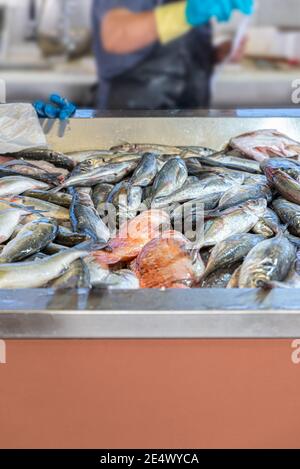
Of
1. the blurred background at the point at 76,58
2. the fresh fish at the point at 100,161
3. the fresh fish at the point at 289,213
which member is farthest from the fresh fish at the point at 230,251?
the blurred background at the point at 76,58

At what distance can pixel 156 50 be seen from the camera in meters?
4.41

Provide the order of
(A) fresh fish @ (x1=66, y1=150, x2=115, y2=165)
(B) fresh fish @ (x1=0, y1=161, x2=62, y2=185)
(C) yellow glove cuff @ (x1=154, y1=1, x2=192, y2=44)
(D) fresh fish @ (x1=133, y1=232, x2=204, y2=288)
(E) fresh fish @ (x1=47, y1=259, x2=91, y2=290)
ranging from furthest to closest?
1. (C) yellow glove cuff @ (x1=154, y1=1, x2=192, y2=44)
2. (A) fresh fish @ (x1=66, y1=150, x2=115, y2=165)
3. (B) fresh fish @ (x1=0, y1=161, x2=62, y2=185)
4. (D) fresh fish @ (x1=133, y1=232, x2=204, y2=288)
5. (E) fresh fish @ (x1=47, y1=259, x2=91, y2=290)

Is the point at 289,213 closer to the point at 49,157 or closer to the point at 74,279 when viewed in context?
the point at 74,279

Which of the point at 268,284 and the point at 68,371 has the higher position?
the point at 268,284

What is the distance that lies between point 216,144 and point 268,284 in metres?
1.39

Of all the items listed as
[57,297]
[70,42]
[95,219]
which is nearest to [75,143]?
[95,219]

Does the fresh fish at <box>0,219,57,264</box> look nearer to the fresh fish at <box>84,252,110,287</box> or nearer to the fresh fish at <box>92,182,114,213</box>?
the fresh fish at <box>84,252,110,287</box>

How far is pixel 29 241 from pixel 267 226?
682 mm

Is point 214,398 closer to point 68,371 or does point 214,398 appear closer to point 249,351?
point 249,351

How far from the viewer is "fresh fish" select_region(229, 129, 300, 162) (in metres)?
2.51

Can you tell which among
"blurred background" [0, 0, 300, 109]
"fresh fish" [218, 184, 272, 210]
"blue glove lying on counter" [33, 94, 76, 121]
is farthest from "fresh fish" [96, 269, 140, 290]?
"blurred background" [0, 0, 300, 109]

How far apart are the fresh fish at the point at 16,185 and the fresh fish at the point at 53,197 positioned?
1.4 inches

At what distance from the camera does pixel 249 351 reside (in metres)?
1.38

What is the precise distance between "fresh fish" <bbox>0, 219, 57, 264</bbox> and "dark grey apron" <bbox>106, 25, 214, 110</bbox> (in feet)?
8.75
